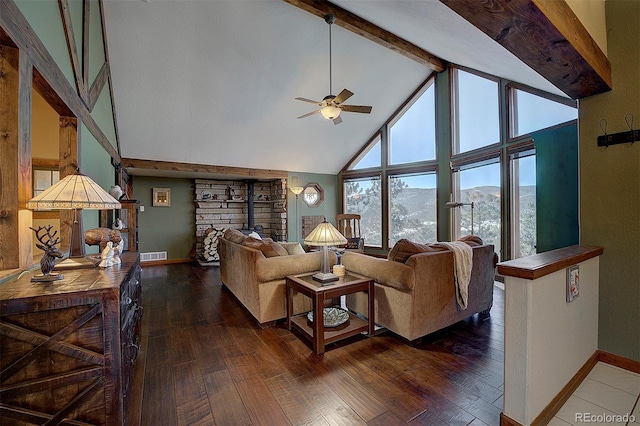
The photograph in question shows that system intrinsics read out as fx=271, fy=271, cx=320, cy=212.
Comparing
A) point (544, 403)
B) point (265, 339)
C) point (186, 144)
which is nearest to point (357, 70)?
point (186, 144)

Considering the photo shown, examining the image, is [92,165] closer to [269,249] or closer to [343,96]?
[269,249]

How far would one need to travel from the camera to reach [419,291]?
239 cm

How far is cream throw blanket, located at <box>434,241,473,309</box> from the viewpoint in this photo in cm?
263

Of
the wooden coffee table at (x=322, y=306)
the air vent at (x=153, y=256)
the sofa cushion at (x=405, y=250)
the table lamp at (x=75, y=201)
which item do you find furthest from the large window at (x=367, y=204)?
the table lamp at (x=75, y=201)

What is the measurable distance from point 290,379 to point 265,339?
2.33ft

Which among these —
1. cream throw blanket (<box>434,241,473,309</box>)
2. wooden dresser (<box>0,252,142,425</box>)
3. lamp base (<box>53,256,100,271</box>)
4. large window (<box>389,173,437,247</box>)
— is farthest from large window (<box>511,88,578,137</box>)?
lamp base (<box>53,256,100,271</box>)

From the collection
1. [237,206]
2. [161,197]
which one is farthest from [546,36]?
[161,197]

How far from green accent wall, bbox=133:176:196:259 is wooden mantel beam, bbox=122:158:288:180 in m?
0.31

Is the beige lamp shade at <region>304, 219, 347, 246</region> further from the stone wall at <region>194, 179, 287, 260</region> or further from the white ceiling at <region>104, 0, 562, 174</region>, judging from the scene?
the stone wall at <region>194, 179, 287, 260</region>

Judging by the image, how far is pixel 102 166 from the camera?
3609 millimetres

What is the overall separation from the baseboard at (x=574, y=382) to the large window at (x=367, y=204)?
16.3ft

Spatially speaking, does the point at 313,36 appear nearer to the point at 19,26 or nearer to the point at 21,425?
the point at 19,26

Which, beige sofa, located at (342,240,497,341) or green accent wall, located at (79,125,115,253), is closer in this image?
beige sofa, located at (342,240,497,341)

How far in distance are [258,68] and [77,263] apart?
3933 millimetres
